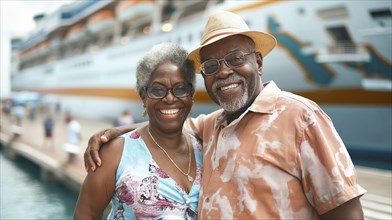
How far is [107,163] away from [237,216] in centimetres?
70

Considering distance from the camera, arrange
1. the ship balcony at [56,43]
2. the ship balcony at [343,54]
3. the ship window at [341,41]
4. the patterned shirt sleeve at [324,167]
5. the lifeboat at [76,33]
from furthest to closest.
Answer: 1. the ship balcony at [56,43]
2. the lifeboat at [76,33]
3. the ship window at [341,41]
4. the ship balcony at [343,54]
5. the patterned shirt sleeve at [324,167]

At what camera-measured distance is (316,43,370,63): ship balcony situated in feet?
31.6

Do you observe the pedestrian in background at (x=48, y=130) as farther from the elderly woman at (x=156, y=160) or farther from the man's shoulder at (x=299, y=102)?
the man's shoulder at (x=299, y=102)

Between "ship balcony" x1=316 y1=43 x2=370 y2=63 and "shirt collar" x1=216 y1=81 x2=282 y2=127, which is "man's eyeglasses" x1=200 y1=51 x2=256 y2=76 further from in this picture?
"ship balcony" x1=316 y1=43 x2=370 y2=63

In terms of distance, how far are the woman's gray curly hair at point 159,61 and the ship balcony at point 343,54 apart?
846cm

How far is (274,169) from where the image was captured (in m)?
1.79

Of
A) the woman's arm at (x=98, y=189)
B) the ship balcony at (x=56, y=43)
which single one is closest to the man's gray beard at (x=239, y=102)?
the woman's arm at (x=98, y=189)

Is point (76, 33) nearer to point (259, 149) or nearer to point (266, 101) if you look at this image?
point (266, 101)

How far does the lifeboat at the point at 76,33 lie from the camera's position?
32.3m

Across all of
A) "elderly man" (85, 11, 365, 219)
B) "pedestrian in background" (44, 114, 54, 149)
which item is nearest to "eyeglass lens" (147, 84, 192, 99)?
"elderly man" (85, 11, 365, 219)

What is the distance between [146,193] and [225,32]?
90 centimetres

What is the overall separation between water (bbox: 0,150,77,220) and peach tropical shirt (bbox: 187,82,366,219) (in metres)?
7.95

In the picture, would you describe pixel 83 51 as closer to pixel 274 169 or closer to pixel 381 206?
pixel 381 206

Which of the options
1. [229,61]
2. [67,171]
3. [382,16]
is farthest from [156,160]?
[382,16]
